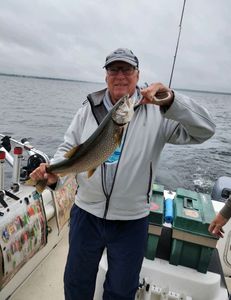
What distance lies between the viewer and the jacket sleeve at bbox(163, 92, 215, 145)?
6.93 feet

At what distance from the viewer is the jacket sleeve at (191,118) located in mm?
2113

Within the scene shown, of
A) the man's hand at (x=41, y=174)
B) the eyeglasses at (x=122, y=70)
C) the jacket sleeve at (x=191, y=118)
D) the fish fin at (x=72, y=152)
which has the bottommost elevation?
the man's hand at (x=41, y=174)

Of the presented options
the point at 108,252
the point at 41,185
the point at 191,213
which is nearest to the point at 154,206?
the point at 191,213

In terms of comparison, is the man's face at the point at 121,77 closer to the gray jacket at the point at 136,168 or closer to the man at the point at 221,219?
the gray jacket at the point at 136,168

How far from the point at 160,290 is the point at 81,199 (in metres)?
1.37

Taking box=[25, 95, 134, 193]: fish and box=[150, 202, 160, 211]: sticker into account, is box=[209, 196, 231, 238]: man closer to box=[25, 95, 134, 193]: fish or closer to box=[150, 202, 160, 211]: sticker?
box=[150, 202, 160, 211]: sticker

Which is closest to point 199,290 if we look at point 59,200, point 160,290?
point 160,290

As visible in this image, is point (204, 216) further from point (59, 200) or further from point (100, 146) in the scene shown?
point (59, 200)

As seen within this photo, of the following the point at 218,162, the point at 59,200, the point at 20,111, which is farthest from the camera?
the point at 20,111

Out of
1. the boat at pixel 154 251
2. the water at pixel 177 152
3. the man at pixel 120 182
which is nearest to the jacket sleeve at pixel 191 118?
the man at pixel 120 182

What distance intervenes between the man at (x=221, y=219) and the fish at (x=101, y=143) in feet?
4.68

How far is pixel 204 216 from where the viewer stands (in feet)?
10.8

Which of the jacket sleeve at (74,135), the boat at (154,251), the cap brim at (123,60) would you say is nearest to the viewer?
the cap brim at (123,60)

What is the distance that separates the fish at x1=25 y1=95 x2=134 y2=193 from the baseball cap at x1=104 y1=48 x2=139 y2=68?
485 millimetres
